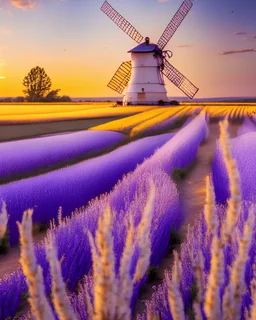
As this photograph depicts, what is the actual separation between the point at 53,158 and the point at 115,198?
436 cm

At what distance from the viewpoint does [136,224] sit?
3055mm

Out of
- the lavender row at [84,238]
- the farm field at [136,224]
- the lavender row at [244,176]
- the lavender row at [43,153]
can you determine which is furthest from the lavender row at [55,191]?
the lavender row at [43,153]

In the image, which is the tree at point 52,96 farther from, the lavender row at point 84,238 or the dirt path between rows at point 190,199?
the lavender row at point 84,238

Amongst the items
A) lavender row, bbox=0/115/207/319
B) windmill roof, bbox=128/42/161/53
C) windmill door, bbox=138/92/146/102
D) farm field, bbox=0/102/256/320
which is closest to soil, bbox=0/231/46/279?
farm field, bbox=0/102/256/320

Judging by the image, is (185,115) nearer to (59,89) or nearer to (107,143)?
(107,143)

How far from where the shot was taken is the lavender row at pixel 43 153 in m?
6.94

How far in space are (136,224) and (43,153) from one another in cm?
518

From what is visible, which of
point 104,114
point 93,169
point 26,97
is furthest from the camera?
point 26,97

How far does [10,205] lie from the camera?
4090 millimetres

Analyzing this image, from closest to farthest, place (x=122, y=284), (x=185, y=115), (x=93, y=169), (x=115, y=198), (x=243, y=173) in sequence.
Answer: (x=122, y=284)
(x=115, y=198)
(x=243, y=173)
(x=93, y=169)
(x=185, y=115)

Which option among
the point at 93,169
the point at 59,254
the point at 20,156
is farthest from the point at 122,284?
the point at 20,156

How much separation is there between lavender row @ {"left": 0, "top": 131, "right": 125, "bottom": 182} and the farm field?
0.02 meters

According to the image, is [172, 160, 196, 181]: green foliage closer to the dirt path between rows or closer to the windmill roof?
the dirt path between rows

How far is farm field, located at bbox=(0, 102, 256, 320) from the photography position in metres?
0.85
